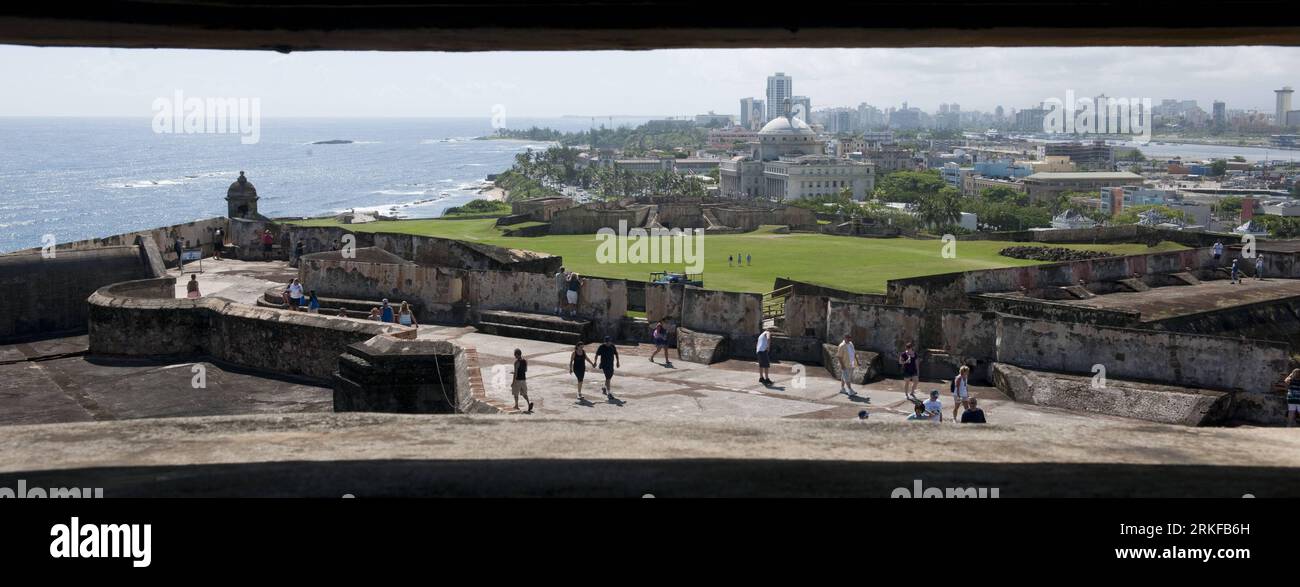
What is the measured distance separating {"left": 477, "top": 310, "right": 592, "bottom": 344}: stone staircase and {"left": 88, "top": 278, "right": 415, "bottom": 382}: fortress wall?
6609 millimetres

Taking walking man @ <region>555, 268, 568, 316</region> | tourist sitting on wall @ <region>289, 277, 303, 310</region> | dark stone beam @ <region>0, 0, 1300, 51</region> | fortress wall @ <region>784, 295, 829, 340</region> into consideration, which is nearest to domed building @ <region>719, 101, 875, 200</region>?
walking man @ <region>555, 268, 568, 316</region>

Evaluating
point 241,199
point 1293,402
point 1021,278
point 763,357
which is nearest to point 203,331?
point 763,357

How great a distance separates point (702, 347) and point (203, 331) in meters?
8.27

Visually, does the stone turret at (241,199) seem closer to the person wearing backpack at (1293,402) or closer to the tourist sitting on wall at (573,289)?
the tourist sitting on wall at (573,289)

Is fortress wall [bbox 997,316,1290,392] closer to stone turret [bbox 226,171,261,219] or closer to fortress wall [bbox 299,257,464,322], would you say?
fortress wall [bbox 299,257,464,322]

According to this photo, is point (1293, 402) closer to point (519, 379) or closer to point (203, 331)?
point (519, 379)

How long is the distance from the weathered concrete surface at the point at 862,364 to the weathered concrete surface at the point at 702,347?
5.81 feet

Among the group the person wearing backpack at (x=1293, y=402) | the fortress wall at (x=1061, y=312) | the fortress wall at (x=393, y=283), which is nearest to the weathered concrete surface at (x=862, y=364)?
the fortress wall at (x=1061, y=312)

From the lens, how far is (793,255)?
45375 millimetres

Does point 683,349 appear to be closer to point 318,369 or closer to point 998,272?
point 318,369

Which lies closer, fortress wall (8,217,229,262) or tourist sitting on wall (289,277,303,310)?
tourist sitting on wall (289,277,303,310)

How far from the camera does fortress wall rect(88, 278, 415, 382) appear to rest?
13656 millimetres

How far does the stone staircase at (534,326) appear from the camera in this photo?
67.8 feet
